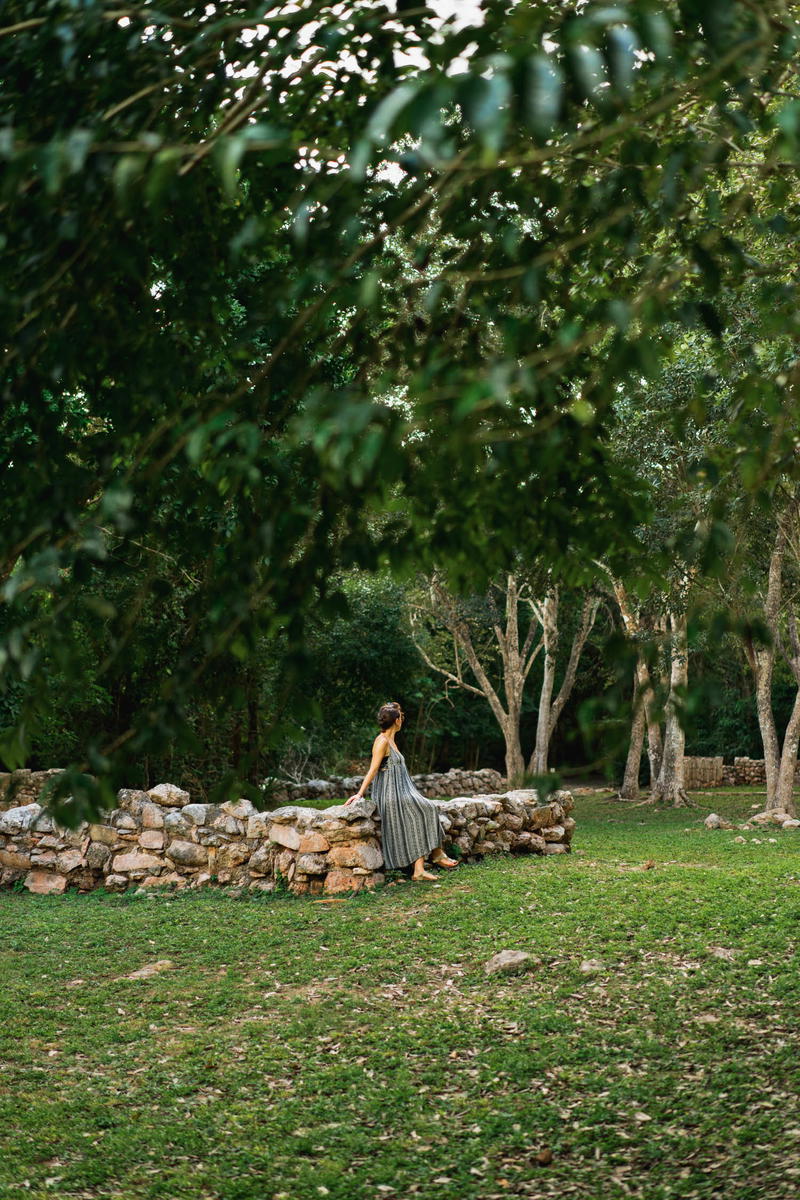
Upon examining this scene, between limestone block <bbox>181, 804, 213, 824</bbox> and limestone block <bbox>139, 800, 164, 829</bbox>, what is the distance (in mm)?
225

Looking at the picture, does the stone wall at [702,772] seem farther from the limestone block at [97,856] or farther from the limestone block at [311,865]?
the limestone block at [97,856]

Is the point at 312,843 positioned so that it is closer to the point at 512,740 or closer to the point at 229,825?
the point at 229,825

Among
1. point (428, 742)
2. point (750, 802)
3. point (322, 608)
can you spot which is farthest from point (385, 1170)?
point (428, 742)

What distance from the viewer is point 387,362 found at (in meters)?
3.85

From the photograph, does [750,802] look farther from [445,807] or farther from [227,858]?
[227,858]

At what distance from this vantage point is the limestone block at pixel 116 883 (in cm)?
1080

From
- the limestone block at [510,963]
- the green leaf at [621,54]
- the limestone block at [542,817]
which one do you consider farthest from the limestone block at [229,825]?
the green leaf at [621,54]

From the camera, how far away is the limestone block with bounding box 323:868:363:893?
9.86 metres

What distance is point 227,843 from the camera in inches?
418

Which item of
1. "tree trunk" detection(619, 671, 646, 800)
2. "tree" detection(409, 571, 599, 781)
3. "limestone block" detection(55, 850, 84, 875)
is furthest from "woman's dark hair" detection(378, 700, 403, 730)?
"tree trunk" detection(619, 671, 646, 800)

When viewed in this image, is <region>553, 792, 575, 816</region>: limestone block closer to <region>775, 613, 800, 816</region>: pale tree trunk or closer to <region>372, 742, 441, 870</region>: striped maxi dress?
<region>372, 742, 441, 870</region>: striped maxi dress

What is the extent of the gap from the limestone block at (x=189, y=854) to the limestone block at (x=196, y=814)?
0.21 metres

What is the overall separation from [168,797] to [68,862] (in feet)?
3.75

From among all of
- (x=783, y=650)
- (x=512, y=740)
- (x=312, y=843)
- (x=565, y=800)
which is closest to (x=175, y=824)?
(x=312, y=843)
